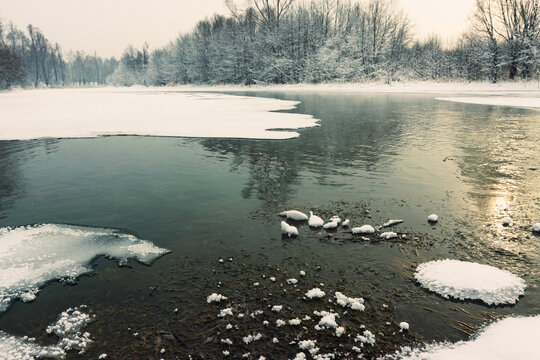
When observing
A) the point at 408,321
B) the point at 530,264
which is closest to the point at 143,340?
the point at 408,321

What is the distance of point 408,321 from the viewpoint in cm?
440

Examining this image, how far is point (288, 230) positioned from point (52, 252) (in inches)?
168

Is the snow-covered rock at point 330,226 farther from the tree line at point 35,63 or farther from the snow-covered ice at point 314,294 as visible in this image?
the tree line at point 35,63

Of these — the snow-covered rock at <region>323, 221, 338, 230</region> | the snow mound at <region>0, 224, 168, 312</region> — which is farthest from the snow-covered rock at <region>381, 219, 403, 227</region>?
the snow mound at <region>0, 224, 168, 312</region>

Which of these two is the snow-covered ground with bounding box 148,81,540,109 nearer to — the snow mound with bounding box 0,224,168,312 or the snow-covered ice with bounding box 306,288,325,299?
the snow-covered ice with bounding box 306,288,325,299

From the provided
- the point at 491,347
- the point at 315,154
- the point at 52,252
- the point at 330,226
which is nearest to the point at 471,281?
the point at 491,347

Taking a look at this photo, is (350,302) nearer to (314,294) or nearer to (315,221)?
(314,294)

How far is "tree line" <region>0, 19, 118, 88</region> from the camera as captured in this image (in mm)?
64363

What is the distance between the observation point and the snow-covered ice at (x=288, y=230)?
22.2 ft

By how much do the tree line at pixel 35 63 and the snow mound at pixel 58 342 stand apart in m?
71.4

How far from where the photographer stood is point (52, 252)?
6242 millimetres

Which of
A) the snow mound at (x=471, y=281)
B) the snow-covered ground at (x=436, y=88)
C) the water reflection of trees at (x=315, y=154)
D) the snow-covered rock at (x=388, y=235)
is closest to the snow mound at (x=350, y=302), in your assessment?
the snow mound at (x=471, y=281)

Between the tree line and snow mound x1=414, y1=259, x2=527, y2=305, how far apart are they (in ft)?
242

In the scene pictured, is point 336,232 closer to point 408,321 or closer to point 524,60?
point 408,321
